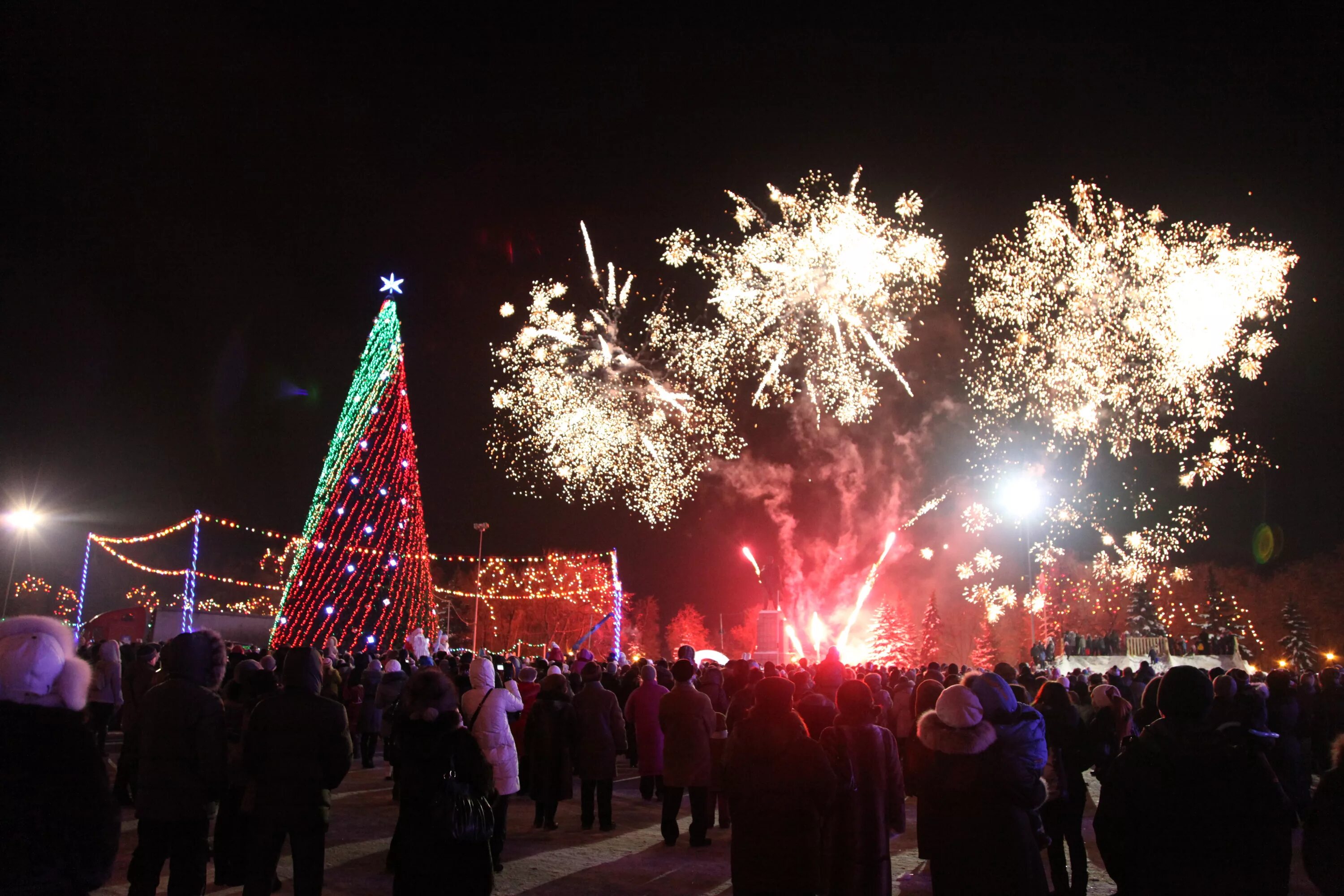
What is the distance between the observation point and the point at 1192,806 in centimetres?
381

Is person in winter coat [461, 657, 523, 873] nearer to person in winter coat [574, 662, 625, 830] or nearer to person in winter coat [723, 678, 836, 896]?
person in winter coat [574, 662, 625, 830]

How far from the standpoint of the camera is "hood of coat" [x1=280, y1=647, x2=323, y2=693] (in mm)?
5672

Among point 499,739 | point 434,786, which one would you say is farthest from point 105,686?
point 434,786

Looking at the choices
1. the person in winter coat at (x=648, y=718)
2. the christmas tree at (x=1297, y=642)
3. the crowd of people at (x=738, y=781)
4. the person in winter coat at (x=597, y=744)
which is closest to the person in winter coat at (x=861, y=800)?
the crowd of people at (x=738, y=781)

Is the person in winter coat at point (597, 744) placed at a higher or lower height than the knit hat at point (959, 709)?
lower

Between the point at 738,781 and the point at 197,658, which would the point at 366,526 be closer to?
the point at 197,658

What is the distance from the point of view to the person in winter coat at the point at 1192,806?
12.3 feet

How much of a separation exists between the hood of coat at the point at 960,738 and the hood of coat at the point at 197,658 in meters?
4.14

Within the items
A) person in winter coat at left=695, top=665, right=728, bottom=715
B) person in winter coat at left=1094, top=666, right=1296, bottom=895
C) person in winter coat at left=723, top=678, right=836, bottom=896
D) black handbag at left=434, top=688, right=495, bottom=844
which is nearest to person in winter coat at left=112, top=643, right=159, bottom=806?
black handbag at left=434, top=688, right=495, bottom=844

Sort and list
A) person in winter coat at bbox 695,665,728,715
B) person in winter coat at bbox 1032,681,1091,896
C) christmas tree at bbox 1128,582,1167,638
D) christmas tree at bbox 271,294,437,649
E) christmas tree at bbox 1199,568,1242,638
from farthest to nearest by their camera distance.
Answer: christmas tree at bbox 1199,568,1242,638, christmas tree at bbox 1128,582,1167,638, christmas tree at bbox 271,294,437,649, person in winter coat at bbox 695,665,728,715, person in winter coat at bbox 1032,681,1091,896

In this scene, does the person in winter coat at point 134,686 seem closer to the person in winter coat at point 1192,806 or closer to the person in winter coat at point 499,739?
the person in winter coat at point 499,739

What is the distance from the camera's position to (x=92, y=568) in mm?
60469

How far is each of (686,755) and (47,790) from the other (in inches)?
263

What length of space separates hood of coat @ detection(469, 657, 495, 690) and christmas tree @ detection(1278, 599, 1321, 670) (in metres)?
59.6
